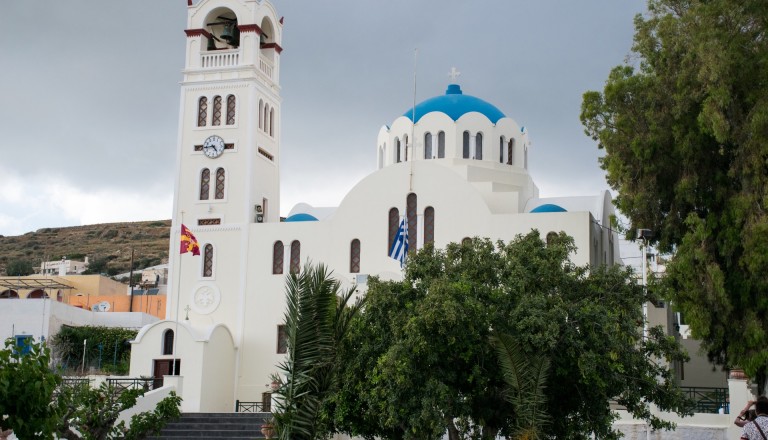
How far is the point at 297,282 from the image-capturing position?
1692cm

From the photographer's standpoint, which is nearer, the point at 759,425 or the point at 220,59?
the point at 759,425

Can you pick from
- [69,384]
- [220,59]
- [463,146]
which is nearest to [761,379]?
[463,146]

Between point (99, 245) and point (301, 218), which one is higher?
point (99, 245)

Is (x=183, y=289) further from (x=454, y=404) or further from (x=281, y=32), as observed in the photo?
(x=454, y=404)

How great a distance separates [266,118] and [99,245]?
61499mm

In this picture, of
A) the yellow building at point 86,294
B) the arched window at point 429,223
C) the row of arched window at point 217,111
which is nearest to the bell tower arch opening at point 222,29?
the row of arched window at point 217,111

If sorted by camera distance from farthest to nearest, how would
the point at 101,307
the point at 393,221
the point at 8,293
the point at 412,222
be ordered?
the point at 8,293 → the point at 101,307 → the point at 393,221 → the point at 412,222

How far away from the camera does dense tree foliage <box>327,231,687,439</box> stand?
20.3m

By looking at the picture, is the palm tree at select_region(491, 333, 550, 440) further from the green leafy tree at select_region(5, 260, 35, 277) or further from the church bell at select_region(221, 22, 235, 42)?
the green leafy tree at select_region(5, 260, 35, 277)

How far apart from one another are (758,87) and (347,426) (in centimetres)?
1413

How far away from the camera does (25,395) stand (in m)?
11.9

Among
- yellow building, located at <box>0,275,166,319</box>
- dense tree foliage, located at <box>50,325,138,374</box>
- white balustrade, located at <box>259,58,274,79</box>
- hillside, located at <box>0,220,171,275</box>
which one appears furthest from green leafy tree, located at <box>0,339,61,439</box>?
hillside, located at <box>0,220,171,275</box>

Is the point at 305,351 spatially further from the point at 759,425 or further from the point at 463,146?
the point at 463,146

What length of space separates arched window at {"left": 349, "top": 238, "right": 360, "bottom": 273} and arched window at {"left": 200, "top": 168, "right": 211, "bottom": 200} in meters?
6.25
